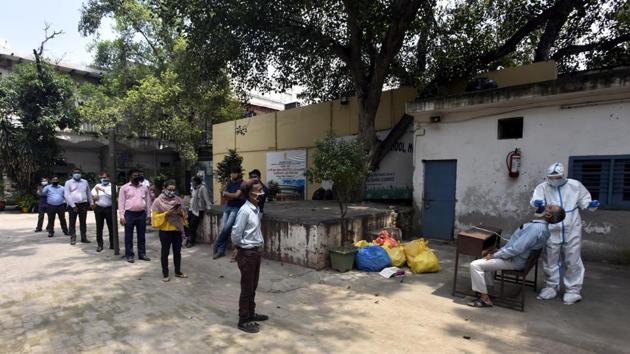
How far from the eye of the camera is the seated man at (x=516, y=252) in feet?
15.2

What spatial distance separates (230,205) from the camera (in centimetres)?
753

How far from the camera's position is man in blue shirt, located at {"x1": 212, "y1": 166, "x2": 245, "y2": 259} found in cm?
725

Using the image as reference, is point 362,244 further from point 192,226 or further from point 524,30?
point 524,30

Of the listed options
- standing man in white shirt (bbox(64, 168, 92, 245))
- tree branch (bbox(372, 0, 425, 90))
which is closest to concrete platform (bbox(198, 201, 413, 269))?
tree branch (bbox(372, 0, 425, 90))

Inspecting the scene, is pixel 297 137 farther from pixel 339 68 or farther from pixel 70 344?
pixel 70 344

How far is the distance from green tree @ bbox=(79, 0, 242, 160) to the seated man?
12.7 m

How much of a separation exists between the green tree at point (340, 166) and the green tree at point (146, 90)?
954cm

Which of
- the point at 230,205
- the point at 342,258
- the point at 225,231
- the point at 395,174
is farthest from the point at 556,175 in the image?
the point at 395,174

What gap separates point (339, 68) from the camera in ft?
42.5

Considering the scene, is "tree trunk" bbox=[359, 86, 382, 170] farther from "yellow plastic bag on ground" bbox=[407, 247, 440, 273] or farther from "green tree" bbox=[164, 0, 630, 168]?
"yellow plastic bag on ground" bbox=[407, 247, 440, 273]

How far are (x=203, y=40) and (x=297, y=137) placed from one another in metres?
6.08

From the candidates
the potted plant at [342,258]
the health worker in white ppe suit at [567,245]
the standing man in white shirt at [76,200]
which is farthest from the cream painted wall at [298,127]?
the health worker in white ppe suit at [567,245]

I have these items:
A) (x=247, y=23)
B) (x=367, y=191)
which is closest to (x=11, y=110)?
(x=247, y=23)

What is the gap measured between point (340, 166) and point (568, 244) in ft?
11.5
